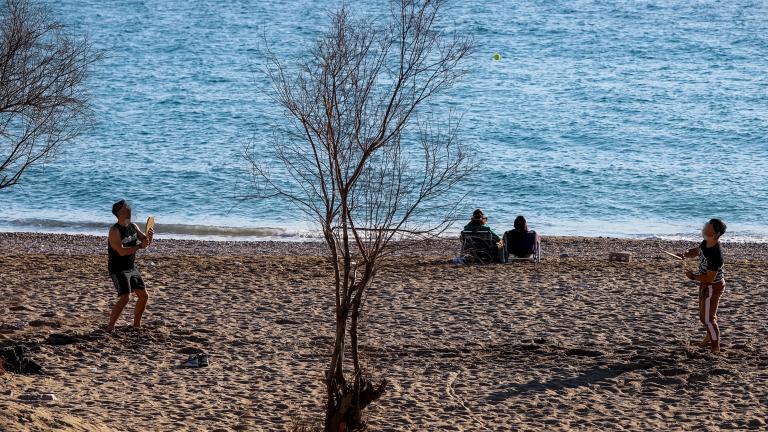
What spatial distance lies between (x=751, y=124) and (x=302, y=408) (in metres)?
31.9

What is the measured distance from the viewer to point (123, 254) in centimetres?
1020

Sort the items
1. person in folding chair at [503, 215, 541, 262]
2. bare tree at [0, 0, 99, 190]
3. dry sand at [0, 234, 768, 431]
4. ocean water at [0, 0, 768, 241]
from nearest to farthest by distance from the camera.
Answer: dry sand at [0, 234, 768, 431] < bare tree at [0, 0, 99, 190] < person in folding chair at [503, 215, 541, 262] < ocean water at [0, 0, 768, 241]

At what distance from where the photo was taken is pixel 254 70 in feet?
150

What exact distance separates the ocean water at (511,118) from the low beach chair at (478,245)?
2.01 m

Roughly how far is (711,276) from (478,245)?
533cm

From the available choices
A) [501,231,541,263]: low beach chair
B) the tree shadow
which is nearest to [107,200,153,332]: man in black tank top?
the tree shadow

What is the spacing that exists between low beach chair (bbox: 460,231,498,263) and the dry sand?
32 cm

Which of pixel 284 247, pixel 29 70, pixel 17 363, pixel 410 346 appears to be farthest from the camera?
pixel 284 247

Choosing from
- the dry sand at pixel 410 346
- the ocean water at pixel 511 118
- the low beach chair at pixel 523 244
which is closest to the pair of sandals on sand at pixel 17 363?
the dry sand at pixel 410 346

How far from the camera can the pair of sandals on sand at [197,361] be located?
9.58 metres

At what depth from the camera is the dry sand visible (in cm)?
825

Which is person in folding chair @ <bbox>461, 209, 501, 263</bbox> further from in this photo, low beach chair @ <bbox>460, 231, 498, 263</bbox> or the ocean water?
the ocean water

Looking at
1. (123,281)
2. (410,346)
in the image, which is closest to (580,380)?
(410,346)

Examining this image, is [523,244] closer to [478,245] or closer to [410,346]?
[478,245]
